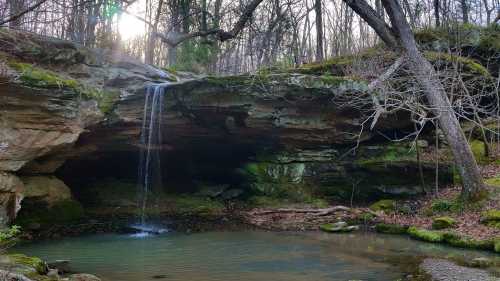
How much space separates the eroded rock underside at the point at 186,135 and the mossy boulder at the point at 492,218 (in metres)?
3.54

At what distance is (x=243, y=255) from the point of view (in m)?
9.56

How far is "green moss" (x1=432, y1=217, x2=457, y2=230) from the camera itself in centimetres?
1152

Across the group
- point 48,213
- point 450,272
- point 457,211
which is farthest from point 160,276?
point 457,211

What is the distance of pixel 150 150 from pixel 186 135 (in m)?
1.37

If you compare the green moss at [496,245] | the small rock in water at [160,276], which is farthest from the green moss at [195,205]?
the green moss at [496,245]

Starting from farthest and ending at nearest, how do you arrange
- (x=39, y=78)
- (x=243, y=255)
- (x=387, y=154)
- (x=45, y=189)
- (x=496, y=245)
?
(x=387, y=154) < (x=45, y=189) < (x=39, y=78) < (x=243, y=255) < (x=496, y=245)

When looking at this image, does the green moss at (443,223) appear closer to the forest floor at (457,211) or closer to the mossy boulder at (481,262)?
the forest floor at (457,211)

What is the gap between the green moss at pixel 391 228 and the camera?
12.2 m

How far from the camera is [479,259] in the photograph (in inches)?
328

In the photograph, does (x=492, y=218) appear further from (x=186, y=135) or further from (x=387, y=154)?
(x=186, y=135)

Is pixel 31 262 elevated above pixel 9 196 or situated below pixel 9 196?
below

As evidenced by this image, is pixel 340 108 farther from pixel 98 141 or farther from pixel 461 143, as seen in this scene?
pixel 98 141

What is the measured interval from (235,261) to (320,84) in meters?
7.02

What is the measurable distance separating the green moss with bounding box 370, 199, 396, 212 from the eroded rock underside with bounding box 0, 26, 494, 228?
80cm
